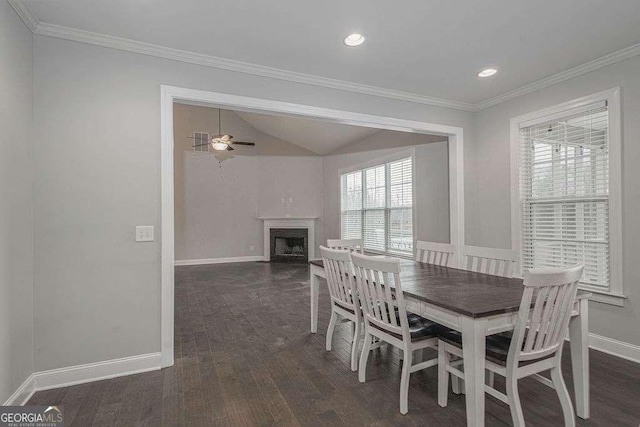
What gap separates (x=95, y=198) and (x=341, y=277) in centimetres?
199

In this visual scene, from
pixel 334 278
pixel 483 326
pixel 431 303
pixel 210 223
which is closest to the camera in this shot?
pixel 483 326

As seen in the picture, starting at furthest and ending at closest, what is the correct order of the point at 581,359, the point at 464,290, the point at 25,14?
the point at 25,14 < the point at 464,290 < the point at 581,359

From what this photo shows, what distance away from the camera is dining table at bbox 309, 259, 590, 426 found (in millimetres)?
1685

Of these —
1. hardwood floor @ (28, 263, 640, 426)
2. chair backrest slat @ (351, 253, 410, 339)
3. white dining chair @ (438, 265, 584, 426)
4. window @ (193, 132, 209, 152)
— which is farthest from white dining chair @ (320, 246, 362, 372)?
window @ (193, 132, 209, 152)

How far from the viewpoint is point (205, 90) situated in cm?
290

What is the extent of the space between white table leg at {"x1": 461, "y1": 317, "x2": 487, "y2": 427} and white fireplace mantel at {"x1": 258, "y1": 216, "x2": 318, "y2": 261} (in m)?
6.84

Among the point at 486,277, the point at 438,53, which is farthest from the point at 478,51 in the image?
the point at 486,277

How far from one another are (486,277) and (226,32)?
272 cm

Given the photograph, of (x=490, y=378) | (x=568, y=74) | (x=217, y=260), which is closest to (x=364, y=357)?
(x=490, y=378)

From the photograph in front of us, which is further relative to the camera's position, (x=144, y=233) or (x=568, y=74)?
(x=568, y=74)

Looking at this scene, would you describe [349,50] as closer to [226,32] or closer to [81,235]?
[226,32]

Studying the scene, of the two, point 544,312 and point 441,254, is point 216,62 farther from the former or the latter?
point 544,312

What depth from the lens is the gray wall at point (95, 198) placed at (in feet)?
7.88

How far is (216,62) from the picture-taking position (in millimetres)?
2928
